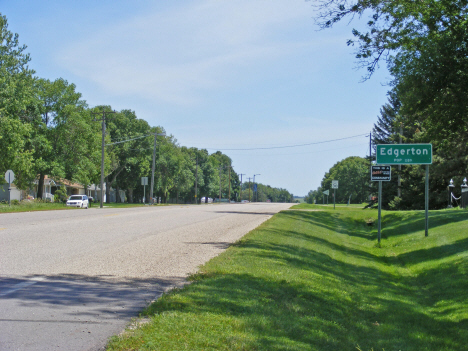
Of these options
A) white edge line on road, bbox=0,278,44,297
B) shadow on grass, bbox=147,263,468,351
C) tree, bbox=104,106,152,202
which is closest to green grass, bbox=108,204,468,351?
shadow on grass, bbox=147,263,468,351

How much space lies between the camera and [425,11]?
41.2 feet

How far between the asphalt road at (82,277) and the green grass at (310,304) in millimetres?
514

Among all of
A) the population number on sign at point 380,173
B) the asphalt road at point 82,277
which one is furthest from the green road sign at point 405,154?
the asphalt road at point 82,277

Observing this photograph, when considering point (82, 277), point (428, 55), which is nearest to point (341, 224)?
point (428, 55)

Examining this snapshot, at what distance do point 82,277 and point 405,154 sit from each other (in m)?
14.3

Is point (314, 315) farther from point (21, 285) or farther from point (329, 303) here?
point (21, 285)

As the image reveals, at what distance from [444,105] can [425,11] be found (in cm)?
283

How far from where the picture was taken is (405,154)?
1856 cm

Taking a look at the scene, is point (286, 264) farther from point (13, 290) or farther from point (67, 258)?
point (13, 290)

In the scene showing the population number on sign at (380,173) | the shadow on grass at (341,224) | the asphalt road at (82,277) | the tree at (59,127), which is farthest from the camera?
the tree at (59,127)

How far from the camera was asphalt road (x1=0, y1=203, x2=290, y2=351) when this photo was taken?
204 inches

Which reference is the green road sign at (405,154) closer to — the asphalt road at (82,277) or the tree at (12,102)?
the asphalt road at (82,277)

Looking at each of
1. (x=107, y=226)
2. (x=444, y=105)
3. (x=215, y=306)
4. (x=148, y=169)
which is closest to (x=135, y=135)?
(x=148, y=169)

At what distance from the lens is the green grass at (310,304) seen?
17.1 ft
